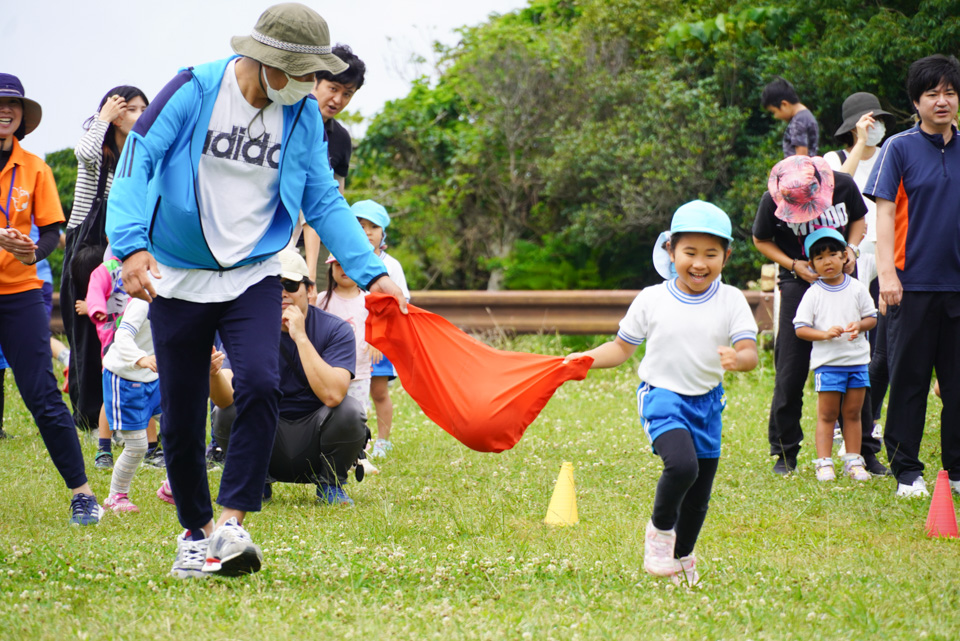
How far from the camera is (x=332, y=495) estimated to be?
5.80 metres

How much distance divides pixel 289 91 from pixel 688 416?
6.82ft

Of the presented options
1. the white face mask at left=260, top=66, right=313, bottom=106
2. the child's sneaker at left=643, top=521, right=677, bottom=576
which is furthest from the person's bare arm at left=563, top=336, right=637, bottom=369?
the white face mask at left=260, top=66, right=313, bottom=106

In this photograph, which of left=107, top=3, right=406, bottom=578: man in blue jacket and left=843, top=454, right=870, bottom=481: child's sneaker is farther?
left=843, top=454, right=870, bottom=481: child's sneaker

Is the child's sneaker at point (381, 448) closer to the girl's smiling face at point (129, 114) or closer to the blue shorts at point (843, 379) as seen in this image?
the girl's smiling face at point (129, 114)

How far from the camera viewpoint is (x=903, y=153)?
5957mm

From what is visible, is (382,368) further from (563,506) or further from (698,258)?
(698,258)

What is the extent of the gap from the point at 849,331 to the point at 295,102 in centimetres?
402

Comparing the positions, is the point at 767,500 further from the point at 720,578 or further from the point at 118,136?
the point at 118,136

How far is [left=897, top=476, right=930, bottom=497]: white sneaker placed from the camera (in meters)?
5.76

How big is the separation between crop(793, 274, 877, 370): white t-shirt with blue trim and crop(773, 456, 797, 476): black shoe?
663 millimetres

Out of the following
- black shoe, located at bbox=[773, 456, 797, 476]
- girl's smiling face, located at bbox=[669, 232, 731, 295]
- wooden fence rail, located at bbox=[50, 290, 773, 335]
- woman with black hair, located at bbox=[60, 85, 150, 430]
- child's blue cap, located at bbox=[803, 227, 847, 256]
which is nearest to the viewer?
girl's smiling face, located at bbox=[669, 232, 731, 295]

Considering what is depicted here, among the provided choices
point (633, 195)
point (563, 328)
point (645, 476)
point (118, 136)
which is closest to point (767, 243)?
point (645, 476)

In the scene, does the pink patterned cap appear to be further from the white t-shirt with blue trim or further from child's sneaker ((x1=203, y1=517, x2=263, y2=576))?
child's sneaker ((x1=203, y1=517, x2=263, y2=576))

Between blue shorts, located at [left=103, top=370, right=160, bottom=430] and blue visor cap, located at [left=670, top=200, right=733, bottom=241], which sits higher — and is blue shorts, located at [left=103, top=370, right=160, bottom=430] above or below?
below
